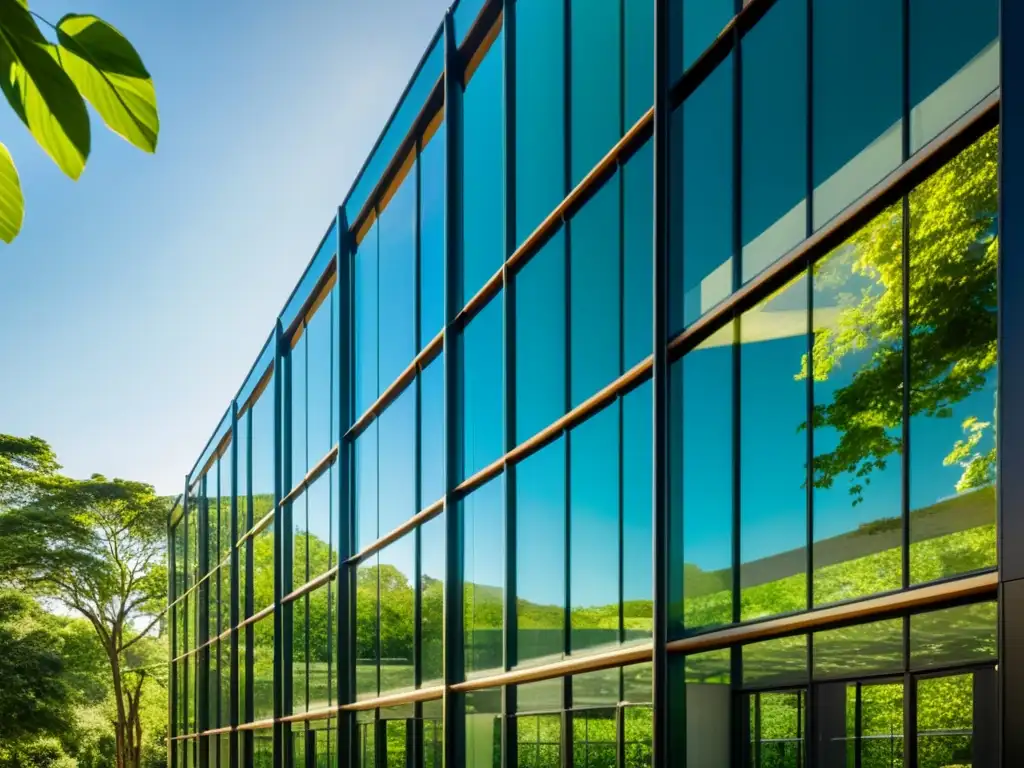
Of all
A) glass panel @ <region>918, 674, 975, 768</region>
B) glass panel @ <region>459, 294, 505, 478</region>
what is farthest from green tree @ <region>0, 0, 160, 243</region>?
glass panel @ <region>459, 294, 505, 478</region>

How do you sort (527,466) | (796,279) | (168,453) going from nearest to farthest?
(796,279) → (527,466) → (168,453)

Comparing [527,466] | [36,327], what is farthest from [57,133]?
[36,327]

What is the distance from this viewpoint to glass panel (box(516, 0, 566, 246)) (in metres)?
13.6

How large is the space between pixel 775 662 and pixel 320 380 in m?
17.9

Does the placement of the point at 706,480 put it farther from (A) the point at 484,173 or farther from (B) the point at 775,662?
(A) the point at 484,173

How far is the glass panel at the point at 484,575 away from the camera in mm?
15180

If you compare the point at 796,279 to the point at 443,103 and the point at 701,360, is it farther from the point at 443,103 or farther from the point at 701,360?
the point at 443,103

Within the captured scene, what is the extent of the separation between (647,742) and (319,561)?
49.5 feet

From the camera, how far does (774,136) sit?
9.38 m

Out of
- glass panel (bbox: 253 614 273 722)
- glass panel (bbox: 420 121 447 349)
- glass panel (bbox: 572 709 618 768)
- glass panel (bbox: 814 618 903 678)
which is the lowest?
glass panel (bbox: 253 614 273 722)

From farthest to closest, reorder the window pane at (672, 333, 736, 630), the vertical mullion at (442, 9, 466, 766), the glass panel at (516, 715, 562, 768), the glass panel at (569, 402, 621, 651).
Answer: the vertical mullion at (442, 9, 466, 766)
the glass panel at (516, 715, 562, 768)
the glass panel at (569, 402, 621, 651)
the window pane at (672, 333, 736, 630)

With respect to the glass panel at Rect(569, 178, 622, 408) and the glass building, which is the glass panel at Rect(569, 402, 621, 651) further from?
the glass panel at Rect(569, 178, 622, 408)

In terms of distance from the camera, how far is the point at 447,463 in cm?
1680

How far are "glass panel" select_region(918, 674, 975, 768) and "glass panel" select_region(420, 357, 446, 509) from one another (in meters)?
10.7
